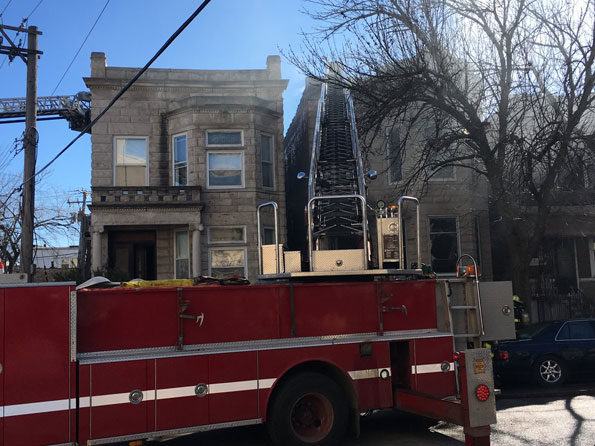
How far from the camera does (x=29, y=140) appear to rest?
13359mm

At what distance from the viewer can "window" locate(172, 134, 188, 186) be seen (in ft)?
56.9

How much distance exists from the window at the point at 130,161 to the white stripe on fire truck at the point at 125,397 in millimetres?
12725

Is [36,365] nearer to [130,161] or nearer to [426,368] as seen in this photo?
[426,368]

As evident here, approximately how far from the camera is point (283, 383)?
5.97 meters

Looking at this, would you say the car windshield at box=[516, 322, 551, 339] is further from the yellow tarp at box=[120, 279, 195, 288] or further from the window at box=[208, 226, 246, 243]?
the window at box=[208, 226, 246, 243]

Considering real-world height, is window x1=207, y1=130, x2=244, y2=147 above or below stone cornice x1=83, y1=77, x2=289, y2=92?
below

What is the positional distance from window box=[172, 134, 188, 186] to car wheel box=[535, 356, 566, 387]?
37.5 ft

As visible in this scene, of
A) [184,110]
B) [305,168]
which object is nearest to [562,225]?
[305,168]

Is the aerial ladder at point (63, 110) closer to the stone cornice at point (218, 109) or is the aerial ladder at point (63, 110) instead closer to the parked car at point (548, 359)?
the stone cornice at point (218, 109)

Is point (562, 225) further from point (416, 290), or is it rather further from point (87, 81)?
point (87, 81)

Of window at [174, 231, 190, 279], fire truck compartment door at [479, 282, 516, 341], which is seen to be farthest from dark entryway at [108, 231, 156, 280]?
fire truck compartment door at [479, 282, 516, 341]

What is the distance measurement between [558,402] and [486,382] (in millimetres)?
4761

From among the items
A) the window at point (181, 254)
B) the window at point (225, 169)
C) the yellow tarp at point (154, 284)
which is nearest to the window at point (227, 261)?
the window at point (181, 254)

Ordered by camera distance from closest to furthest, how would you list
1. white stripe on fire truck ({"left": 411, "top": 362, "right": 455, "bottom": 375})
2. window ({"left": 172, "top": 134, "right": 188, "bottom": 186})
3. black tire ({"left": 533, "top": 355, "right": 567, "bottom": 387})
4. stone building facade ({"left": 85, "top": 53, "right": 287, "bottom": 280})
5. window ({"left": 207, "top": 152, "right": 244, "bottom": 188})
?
1. white stripe on fire truck ({"left": 411, "top": 362, "right": 455, "bottom": 375})
2. black tire ({"left": 533, "top": 355, "right": 567, "bottom": 387})
3. stone building facade ({"left": 85, "top": 53, "right": 287, "bottom": 280})
4. window ({"left": 207, "top": 152, "right": 244, "bottom": 188})
5. window ({"left": 172, "top": 134, "right": 188, "bottom": 186})
